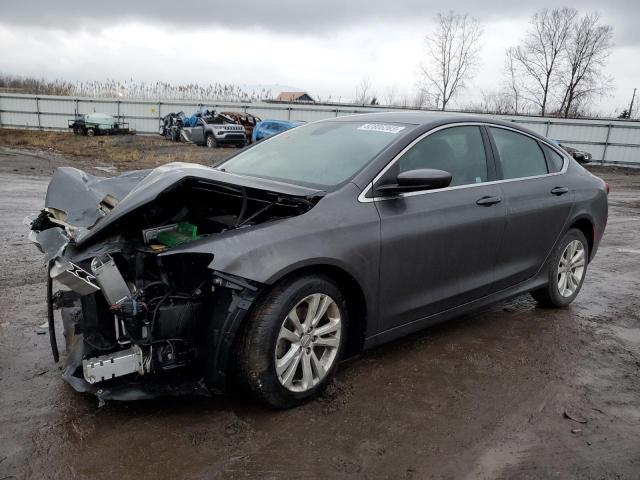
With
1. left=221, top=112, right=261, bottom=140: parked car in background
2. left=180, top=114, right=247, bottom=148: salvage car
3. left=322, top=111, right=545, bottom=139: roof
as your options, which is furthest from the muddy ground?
left=221, top=112, right=261, bottom=140: parked car in background

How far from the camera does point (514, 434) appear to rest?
110 inches

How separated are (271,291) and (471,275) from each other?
5.57 feet

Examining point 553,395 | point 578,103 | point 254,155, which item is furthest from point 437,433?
point 578,103

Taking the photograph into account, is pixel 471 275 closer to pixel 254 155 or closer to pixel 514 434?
pixel 514 434

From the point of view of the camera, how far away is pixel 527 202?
414cm

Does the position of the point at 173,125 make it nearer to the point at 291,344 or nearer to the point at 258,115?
the point at 258,115

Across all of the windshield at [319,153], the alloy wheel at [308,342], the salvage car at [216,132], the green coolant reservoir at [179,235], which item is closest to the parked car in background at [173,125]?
the salvage car at [216,132]

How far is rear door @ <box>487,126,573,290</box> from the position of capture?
4.03 meters

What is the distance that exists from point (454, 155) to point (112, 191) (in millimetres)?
2367

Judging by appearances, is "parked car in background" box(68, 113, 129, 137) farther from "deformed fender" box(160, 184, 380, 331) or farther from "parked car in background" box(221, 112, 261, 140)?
"deformed fender" box(160, 184, 380, 331)

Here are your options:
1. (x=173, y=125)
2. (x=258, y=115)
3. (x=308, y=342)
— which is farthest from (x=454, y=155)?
(x=258, y=115)

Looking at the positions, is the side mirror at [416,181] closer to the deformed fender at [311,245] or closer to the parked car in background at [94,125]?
the deformed fender at [311,245]

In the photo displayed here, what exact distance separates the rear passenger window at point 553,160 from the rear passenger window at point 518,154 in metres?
0.08

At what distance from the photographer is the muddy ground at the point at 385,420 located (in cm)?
246
